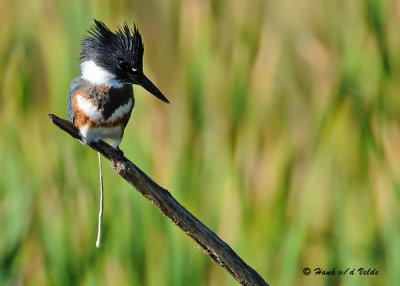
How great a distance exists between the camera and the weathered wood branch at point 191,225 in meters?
1.21

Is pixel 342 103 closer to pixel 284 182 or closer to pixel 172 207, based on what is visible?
pixel 284 182

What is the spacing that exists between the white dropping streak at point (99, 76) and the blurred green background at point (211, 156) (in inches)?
15.4

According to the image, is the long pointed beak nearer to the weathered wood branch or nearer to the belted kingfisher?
the belted kingfisher

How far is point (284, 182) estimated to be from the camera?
1857 millimetres

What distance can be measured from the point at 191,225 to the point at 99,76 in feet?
1.34

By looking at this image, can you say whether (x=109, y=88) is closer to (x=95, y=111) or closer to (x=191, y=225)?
(x=95, y=111)

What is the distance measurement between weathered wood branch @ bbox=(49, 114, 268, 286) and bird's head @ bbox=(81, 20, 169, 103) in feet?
0.67

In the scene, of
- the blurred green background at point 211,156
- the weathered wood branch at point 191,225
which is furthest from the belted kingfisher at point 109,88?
Answer: the blurred green background at point 211,156

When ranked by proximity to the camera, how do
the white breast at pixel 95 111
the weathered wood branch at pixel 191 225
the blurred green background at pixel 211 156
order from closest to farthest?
the weathered wood branch at pixel 191 225, the white breast at pixel 95 111, the blurred green background at pixel 211 156

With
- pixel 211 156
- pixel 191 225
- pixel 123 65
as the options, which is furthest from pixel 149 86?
pixel 211 156

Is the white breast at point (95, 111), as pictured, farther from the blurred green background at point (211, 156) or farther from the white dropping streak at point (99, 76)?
the blurred green background at point (211, 156)

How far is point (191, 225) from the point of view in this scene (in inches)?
47.5

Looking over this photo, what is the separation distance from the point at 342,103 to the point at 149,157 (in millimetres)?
566

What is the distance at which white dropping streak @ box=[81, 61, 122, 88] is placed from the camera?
1402mm
